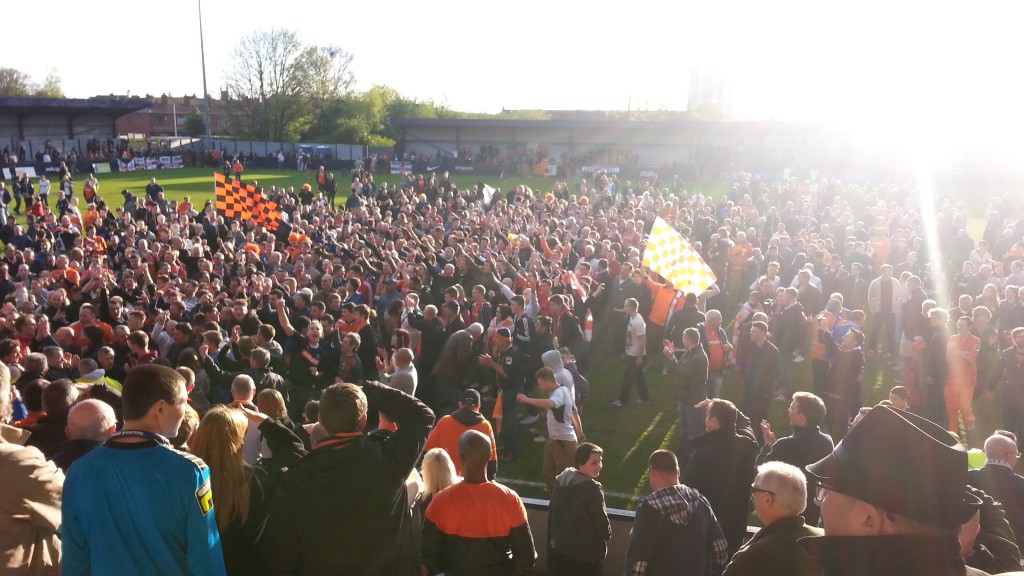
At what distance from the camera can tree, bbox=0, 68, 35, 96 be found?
82688 mm

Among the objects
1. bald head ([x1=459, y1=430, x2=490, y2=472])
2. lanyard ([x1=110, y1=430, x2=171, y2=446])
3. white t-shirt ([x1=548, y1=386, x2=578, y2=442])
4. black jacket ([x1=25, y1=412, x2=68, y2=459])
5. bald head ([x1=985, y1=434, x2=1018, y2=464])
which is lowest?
white t-shirt ([x1=548, y1=386, x2=578, y2=442])

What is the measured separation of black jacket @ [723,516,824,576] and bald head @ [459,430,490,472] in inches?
63.5

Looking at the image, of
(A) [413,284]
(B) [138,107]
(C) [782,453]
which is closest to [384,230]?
(A) [413,284]

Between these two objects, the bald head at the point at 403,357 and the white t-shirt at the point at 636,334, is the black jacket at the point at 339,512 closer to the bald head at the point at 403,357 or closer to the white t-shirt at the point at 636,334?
the bald head at the point at 403,357

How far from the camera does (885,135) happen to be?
42.2 m

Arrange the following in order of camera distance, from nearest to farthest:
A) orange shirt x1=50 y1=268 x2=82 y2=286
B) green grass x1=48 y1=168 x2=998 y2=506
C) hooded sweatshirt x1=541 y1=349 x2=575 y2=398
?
hooded sweatshirt x1=541 y1=349 x2=575 y2=398, green grass x1=48 y1=168 x2=998 y2=506, orange shirt x1=50 y1=268 x2=82 y2=286

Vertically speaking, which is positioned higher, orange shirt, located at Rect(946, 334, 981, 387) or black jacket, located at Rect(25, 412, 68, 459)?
black jacket, located at Rect(25, 412, 68, 459)

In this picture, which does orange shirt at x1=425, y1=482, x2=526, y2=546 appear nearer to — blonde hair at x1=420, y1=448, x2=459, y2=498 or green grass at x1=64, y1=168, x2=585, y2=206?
blonde hair at x1=420, y1=448, x2=459, y2=498

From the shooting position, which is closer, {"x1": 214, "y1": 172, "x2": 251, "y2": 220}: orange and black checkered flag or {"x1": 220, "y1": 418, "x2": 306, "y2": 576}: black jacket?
{"x1": 220, "y1": 418, "x2": 306, "y2": 576}: black jacket

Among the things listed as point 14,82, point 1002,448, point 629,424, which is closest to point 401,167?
point 629,424

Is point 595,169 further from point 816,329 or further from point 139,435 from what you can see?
point 139,435

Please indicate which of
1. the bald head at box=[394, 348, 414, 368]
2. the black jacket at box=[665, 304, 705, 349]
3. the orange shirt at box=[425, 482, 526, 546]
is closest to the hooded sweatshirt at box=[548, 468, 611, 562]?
the orange shirt at box=[425, 482, 526, 546]

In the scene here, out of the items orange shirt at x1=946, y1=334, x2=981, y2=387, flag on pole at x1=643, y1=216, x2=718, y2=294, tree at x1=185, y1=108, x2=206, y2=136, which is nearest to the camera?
orange shirt at x1=946, y1=334, x2=981, y2=387

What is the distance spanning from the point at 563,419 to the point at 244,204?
13816mm
